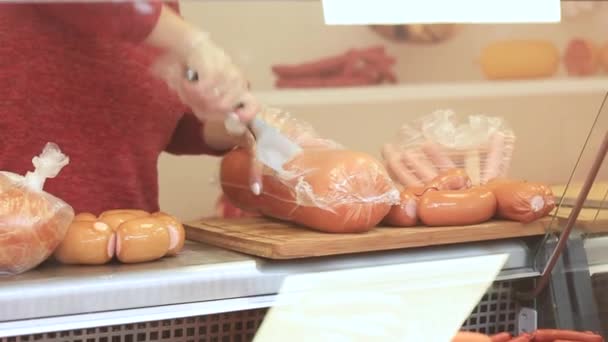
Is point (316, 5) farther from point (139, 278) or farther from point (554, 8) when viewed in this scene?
point (139, 278)

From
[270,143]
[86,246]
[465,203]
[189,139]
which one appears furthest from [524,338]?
[189,139]

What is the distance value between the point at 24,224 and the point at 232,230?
296mm

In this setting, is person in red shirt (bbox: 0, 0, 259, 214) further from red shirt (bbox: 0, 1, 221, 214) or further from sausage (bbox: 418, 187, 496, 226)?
sausage (bbox: 418, 187, 496, 226)

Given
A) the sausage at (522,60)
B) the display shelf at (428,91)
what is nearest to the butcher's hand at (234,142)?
the display shelf at (428,91)

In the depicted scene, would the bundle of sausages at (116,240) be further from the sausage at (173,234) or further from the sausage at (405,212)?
the sausage at (405,212)

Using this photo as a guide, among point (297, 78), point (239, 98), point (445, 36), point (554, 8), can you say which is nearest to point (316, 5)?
point (297, 78)

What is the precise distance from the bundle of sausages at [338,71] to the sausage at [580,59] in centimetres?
46

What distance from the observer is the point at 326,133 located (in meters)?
2.04

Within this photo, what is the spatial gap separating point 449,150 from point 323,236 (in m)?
0.31

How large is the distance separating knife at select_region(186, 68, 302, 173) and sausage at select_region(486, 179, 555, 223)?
0.26 m

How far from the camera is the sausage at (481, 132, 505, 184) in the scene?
1.13 metres

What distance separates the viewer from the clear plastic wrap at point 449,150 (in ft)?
3.66

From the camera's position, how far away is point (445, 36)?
2133 mm

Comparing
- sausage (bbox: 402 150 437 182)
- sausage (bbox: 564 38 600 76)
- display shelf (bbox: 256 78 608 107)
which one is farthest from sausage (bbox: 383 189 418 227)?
sausage (bbox: 564 38 600 76)
